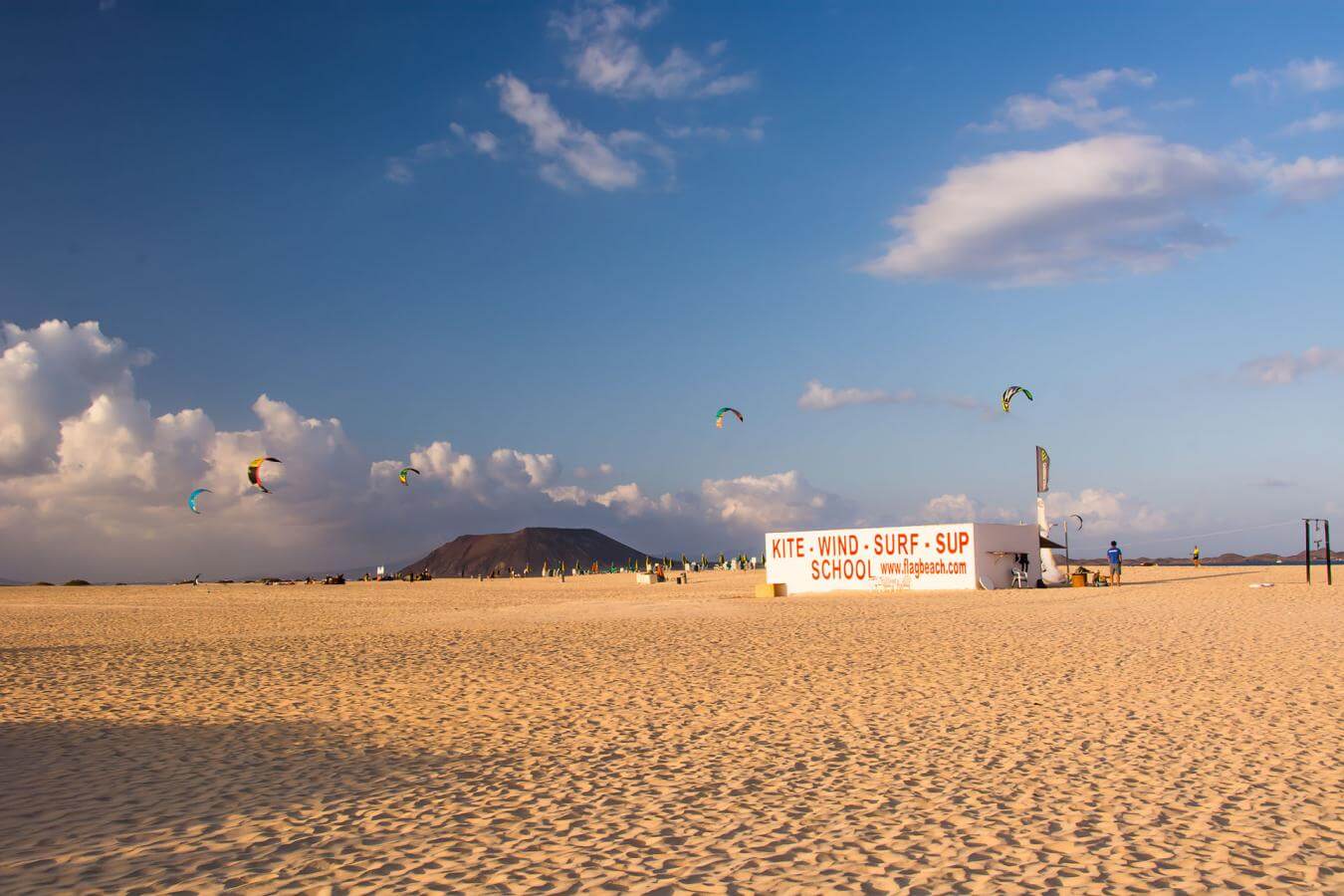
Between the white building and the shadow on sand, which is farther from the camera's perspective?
the white building

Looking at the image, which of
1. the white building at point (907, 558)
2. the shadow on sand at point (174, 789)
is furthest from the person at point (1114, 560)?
the shadow on sand at point (174, 789)

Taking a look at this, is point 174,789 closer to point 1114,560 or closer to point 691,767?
point 691,767

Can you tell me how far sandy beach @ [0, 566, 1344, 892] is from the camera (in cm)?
607

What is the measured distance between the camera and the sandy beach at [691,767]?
6074 millimetres

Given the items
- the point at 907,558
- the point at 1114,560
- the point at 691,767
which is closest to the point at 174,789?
the point at 691,767

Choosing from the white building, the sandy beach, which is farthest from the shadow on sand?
the white building

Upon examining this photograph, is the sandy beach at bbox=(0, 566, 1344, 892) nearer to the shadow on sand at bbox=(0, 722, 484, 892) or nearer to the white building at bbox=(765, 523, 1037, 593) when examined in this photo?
the shadow on sand at bbox=(0, 722, 484, 892)

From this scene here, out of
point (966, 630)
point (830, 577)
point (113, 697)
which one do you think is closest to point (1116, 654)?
point (966, 630)

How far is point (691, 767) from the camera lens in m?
8.79

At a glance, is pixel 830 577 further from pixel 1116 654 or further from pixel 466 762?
pixel 466 762

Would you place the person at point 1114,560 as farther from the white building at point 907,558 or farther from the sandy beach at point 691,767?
the sandy beach at point 691,767

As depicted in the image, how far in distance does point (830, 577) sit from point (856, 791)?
33.0 metres

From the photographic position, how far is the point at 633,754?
9352mm

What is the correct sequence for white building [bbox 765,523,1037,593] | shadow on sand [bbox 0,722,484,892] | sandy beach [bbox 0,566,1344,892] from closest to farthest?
sandy beach [bbox 0,566,1344,892]
shadow on sand [bbox 0,722,484,892]
white building [bbox 765,523,1037,593]
